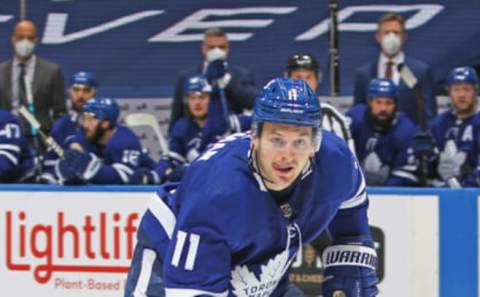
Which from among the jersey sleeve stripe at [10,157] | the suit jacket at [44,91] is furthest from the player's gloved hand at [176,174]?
the suit jacket at [44,91]

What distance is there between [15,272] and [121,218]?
1.97 feet

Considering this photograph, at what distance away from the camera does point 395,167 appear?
6.58 m

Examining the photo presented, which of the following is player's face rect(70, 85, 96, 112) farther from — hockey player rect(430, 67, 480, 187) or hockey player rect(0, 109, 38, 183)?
hockey player rect(430, 67, 480, 187)

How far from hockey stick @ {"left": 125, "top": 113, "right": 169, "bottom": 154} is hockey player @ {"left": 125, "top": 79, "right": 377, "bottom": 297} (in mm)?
4063

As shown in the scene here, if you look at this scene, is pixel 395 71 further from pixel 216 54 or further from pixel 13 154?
pixel 13 154

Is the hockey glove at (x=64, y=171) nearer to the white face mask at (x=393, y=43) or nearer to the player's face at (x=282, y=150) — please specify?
the white face mask at (x=393, y=43)

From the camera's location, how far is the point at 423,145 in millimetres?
6457

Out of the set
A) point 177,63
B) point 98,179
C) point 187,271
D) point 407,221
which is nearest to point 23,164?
point 98,179

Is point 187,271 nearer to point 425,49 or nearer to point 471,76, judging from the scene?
point 471,76

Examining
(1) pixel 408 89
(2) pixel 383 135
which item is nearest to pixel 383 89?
(2) pixel 383 135

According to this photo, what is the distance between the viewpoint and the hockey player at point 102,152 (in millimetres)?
6449

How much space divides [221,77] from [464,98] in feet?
4.27

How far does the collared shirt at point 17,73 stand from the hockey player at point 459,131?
2367 mm

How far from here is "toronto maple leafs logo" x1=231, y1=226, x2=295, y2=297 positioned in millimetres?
3553
